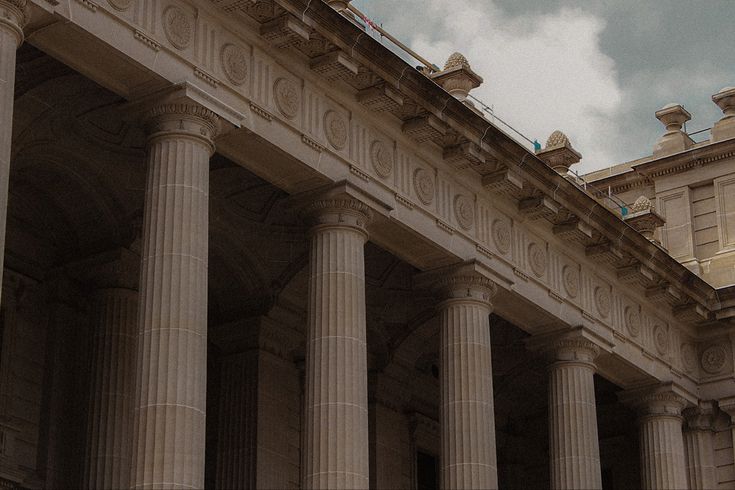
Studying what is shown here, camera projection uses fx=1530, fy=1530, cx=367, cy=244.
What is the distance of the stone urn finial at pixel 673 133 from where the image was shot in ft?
153

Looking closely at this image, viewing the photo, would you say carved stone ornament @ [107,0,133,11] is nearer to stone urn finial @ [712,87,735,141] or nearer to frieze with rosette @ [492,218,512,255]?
frieze with rosette @ [492,218,512,255]

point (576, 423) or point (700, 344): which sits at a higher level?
point (700, 344)

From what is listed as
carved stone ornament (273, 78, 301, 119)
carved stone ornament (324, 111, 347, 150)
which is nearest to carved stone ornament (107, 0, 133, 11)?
carved stone ornament (273, 78, 301, 119)

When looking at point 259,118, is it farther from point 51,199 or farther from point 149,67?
point 51,199

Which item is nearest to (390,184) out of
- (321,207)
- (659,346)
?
(321,207)

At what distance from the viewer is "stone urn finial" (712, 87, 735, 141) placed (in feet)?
148

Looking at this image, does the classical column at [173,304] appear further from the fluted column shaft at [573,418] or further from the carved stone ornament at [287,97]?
the fluted column shaft at [573,418]

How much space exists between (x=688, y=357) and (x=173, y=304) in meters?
20.2

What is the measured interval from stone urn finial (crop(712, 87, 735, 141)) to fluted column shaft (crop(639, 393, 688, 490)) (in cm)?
931

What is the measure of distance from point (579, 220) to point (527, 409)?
12.5m

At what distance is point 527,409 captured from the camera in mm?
47312

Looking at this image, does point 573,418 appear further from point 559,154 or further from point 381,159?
point 381,159

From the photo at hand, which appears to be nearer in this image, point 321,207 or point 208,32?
point 208,32

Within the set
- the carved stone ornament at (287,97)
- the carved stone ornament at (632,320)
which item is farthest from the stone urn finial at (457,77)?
the carved stone ornament at (632,320)
